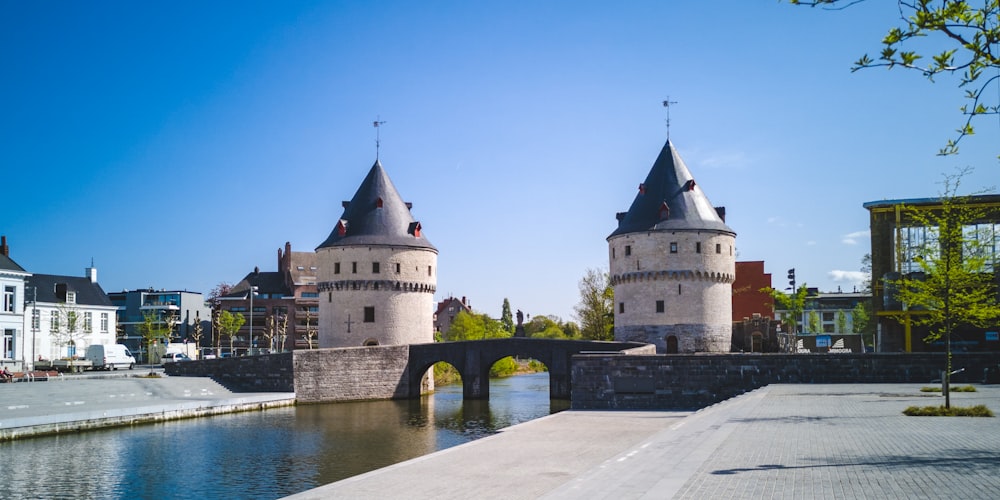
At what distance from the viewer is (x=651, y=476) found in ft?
36.4

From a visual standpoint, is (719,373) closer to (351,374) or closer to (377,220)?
(351,374)

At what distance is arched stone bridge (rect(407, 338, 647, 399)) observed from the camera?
42.1 m

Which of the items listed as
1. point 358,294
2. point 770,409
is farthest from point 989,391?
point 358,294

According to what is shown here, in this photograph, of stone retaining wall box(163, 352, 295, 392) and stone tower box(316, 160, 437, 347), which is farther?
stone tower box(316, 160, 437, 347)

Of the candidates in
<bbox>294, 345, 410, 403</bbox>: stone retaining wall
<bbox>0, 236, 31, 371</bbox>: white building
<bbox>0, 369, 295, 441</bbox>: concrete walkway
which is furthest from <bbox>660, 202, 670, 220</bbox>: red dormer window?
<bbox>0, 236, 31, 371</bbox>: white building

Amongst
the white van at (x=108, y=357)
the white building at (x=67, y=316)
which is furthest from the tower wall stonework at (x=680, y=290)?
the white building at (x=67, y=316)

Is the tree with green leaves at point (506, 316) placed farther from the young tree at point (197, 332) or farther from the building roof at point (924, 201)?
the building roof at point (924, 201)

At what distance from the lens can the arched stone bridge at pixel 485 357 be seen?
42.1 meters

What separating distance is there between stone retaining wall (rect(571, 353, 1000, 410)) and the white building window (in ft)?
106

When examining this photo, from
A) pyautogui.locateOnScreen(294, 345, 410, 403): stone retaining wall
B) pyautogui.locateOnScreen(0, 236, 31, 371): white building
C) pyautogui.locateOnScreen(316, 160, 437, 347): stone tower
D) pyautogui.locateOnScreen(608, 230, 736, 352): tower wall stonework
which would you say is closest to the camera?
pyautogui.locateOnScreen(294, 345, 410, 403): stone retaining wall

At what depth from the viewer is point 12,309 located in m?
46.0

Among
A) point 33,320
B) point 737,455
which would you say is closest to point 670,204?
point 737,455

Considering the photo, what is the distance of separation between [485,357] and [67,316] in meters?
26.5

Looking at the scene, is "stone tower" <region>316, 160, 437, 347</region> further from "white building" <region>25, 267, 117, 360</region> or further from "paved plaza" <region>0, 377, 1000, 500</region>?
"paved plaza" <region>0, 377, 1000, 500</region>
